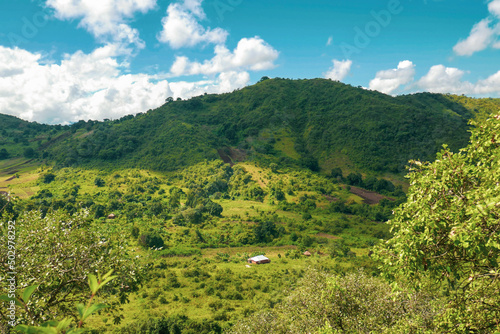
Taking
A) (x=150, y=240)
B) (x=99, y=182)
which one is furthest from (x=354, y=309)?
(x=99, y=182)

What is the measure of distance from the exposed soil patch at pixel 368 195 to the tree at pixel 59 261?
89.4 metres

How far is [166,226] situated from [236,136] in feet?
288

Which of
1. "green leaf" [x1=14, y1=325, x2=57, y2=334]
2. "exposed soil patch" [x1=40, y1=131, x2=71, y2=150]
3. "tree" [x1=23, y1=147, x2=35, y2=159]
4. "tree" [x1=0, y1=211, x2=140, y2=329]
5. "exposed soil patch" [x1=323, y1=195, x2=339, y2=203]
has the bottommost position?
"exposed soil patch" [x1=323, y1=195, x2=339, y2=203]

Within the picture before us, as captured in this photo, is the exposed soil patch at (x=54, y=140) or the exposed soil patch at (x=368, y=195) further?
the exposed soil patch at (x=54, y=140)

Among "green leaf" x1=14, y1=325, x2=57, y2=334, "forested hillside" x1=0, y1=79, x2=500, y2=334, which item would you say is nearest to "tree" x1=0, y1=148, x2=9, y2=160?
"forested hillside" x1=0, y1=79, x2=500, y2=334

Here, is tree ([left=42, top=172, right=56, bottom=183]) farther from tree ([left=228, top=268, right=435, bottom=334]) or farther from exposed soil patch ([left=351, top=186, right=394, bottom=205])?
tree ([left=228, top=268, right=435, bottom=334])

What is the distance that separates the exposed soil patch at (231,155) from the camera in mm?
125150

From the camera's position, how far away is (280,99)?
568 ft

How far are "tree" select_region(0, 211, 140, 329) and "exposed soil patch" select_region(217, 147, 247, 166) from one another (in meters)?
109

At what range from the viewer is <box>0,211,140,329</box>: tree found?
944 cm

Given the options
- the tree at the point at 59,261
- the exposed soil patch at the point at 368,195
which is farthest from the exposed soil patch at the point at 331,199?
the tree at the point at 59,261

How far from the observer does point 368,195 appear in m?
94.6

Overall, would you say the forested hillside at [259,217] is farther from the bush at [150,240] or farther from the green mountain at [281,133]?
the green mountain at [281,133]

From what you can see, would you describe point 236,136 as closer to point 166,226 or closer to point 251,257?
point 166,226
